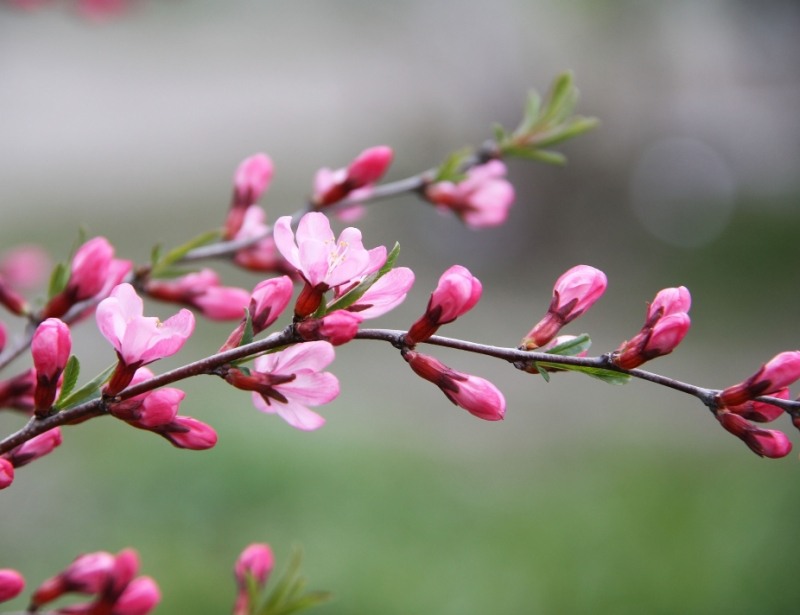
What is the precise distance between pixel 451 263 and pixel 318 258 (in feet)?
19.7

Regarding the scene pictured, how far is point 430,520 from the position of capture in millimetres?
2955

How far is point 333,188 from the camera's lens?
3.37ft

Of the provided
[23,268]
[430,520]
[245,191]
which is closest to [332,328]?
[245,191]

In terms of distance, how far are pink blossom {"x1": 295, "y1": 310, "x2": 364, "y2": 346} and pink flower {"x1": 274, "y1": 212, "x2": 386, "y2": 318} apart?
28 millimetres

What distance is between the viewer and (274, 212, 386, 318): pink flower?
1.97 ft

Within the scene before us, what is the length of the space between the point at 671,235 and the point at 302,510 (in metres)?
4.82

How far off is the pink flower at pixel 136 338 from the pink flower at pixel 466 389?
0.53ft

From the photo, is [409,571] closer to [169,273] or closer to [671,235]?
[169,273]

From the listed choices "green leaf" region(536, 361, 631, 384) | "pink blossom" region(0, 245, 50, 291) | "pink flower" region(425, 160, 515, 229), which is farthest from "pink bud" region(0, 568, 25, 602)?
"pink blossom" region(0, 245, 50, 291)

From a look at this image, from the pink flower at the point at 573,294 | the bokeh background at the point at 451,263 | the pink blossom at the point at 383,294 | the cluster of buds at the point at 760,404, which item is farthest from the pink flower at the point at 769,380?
the bokeh background at the point at 451,263

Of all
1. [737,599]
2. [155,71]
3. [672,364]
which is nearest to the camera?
[737,599]

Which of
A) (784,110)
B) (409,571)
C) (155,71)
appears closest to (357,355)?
(409,571)

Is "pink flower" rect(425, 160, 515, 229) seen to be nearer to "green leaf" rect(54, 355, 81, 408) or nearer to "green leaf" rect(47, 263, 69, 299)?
"green leaf" rect(47, 263, 69, 299)

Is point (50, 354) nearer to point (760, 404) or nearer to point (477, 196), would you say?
point (760, 404)
